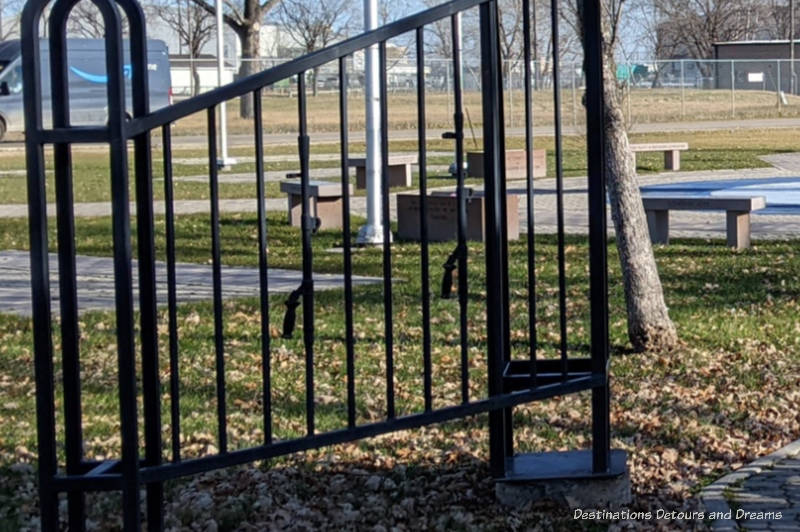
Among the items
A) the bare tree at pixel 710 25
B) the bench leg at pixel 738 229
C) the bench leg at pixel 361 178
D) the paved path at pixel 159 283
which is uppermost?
the bare tree at pixel 710 25

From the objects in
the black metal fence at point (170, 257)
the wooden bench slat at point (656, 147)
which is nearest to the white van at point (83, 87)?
the wooden bench slat at point (656, 147)

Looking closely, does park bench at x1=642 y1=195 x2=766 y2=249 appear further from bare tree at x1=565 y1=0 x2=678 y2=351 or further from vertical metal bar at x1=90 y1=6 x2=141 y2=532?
vertical metal bar at x1=90 y1=6 x2=141 y2=532

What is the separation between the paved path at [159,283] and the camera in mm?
9945

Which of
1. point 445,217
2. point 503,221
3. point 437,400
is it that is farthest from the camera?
point 445,217

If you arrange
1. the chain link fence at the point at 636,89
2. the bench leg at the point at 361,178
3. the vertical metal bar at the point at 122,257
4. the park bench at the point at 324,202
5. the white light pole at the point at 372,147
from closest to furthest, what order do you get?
1. the vertical metal bar at the point at 122,257
2. the white light pole at the point at 372,147
3. the park bench at the point at 324,202
4. the bench leg at the point at 361,178
5. the chain link fence at the point at 636,89

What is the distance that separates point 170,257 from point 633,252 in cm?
408

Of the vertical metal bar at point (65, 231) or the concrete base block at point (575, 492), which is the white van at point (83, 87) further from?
the vertical metal bar at point (65, 231)

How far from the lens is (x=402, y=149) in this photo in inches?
1266

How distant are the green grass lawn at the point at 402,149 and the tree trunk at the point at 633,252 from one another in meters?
12.2

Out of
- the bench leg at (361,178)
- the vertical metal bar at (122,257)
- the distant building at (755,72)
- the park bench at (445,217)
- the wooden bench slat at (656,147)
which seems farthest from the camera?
the distant building at (755,72)

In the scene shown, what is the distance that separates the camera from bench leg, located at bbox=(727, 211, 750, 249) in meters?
12.2

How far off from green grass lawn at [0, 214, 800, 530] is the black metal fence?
24.5 inches

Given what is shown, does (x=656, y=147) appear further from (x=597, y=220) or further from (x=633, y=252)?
(x=597, y=220)

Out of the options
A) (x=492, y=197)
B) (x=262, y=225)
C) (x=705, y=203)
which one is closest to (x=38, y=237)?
(x=262, y=225)
